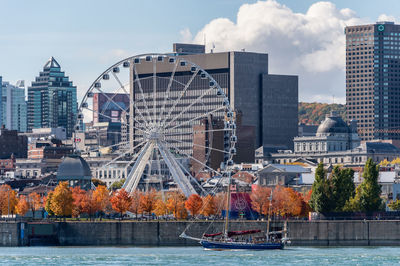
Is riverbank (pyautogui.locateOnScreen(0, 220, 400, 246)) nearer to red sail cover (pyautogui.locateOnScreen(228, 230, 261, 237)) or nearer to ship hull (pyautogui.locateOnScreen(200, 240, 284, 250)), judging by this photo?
red sail cover (pyautogui.locateOnScreen(228, 230, 261, 237))

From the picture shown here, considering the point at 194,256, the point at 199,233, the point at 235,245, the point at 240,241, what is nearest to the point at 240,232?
the point at 240,241

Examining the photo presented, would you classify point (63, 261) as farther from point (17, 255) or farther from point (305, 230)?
point (305, 230)

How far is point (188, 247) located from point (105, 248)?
37.2ft

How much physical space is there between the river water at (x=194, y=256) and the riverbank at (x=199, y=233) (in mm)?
8078

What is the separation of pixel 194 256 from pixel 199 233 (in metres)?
29.4

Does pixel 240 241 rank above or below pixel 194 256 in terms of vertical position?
above

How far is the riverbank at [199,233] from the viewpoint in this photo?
19200 centimetres

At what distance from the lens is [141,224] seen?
199 metres

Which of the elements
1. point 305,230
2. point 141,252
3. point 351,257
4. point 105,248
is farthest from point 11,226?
point 351,257

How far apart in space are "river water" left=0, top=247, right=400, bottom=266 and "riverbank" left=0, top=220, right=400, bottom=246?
26.5 feet

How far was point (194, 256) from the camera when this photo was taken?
167 metres

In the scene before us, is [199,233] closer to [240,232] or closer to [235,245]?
[240,232]

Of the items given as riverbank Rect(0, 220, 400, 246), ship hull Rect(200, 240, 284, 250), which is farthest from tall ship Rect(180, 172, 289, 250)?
riverbank Rect(0, 220, 400, 246)

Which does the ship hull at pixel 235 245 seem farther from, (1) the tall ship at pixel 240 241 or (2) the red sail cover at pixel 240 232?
(2) the red sail cover at pixel 240 232
